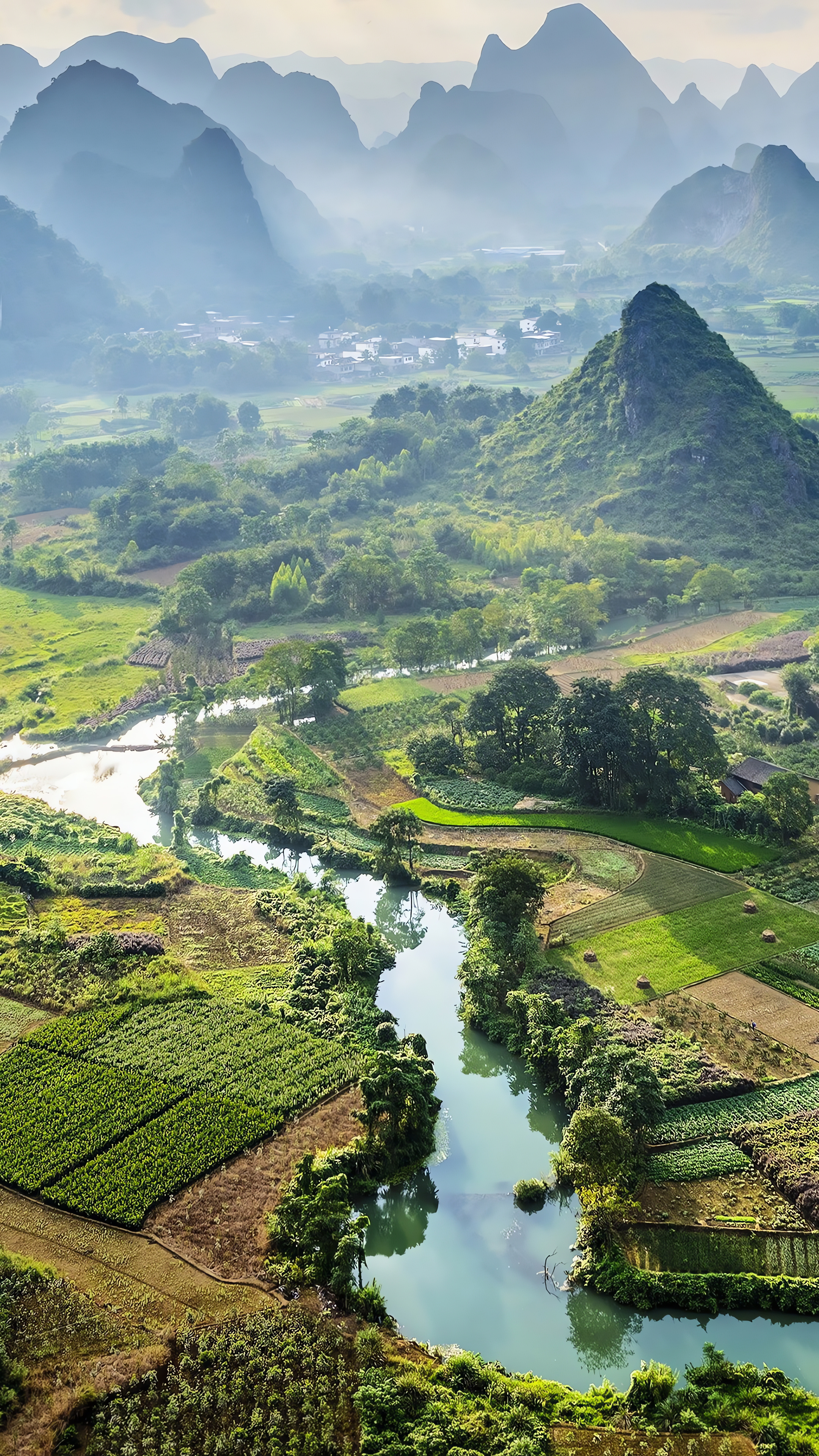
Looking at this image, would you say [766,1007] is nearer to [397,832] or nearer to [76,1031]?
[397,832]

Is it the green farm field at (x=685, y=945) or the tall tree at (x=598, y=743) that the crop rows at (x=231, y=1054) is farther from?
the tall tree at (x=598, y=743)

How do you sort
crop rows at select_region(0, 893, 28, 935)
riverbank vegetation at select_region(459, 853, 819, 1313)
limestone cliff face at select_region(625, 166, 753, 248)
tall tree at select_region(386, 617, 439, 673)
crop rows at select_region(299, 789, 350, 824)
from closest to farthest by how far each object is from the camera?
riverbank vegetation at select_region(459, 853, 819, 1313)
crop rows at select_region(0, 893, 28, 935)
crop rows at select_region(299, 789, 350, 824)
tall tree at select_region(386, 617, 439, 673)
limestone cliff face at select_region(625, 166, 753, 248)

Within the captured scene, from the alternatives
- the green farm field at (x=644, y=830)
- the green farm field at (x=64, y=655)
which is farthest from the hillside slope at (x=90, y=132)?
the green farm field at (x=644, y=830)

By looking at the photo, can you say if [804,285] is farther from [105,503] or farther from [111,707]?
[111,707]

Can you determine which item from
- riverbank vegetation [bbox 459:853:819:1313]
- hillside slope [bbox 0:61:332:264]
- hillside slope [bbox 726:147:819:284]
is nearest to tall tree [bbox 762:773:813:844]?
riverbank vegetation [bbox 459:853:819:1313]

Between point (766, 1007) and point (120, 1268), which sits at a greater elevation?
point (766, 1007)

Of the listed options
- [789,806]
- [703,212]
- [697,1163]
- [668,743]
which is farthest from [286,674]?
[703,212]

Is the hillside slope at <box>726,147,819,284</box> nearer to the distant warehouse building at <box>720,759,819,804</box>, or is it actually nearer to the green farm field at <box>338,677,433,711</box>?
the green farm field at <box>338,677,433,711</box>
